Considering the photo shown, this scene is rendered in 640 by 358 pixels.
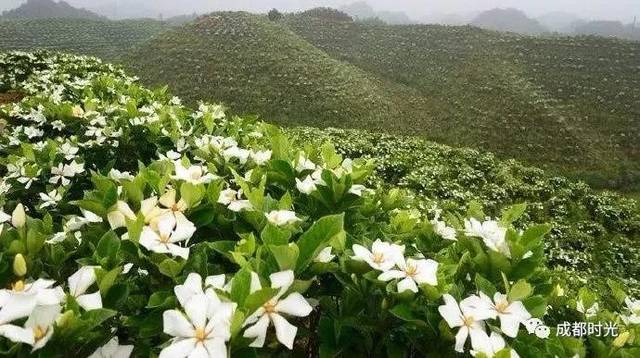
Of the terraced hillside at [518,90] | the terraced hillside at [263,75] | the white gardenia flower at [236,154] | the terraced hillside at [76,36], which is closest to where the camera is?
the white gardenia flower at [236,154]

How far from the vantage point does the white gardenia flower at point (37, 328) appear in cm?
142

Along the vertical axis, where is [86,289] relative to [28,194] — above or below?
above

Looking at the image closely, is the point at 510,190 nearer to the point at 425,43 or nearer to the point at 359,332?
the point at 359,332

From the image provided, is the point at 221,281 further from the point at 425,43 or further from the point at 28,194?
the point at 425,43

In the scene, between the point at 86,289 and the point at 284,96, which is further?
the point at 284,96

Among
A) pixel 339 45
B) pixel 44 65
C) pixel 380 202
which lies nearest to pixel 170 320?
pixel 380 202

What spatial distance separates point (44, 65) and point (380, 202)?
12064 millimetres

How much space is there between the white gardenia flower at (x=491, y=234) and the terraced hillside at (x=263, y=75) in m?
22.9

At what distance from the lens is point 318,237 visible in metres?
1.82

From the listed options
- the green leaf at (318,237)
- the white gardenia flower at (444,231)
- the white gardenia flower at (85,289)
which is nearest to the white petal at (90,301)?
the white gardenia flower at (85,289)

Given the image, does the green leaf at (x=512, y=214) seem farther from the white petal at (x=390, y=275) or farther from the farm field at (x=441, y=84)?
the farm field at (x=441, y=84)

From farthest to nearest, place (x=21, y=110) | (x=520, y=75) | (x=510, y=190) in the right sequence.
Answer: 1. (x=520, y=75)
2. (x=510, y=190)
3. (x=21, y=110)

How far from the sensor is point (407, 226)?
2832mm

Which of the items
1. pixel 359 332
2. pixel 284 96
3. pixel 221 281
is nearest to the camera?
pixel 221 281
